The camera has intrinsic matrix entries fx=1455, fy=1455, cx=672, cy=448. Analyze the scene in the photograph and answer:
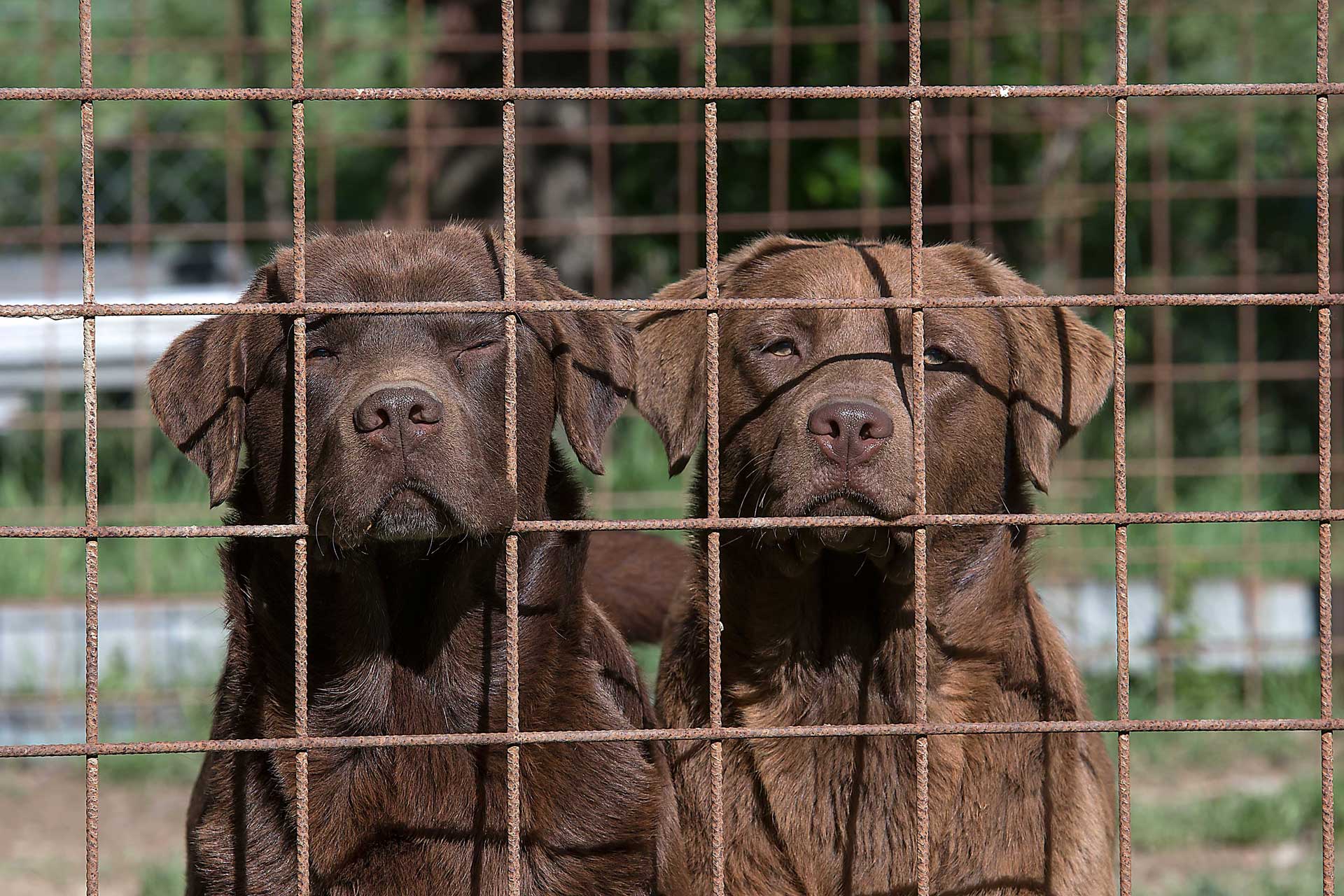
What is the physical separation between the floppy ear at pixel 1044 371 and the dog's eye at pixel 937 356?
21 centimetres

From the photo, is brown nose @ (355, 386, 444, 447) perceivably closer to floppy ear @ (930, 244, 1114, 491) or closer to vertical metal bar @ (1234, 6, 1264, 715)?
floppy ear @ (930, 244, 1114, 491)

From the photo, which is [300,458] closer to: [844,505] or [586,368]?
[586,368]

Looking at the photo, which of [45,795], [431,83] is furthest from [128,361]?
[45,795]

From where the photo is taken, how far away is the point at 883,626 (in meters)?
3.64

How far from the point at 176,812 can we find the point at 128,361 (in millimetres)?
5971

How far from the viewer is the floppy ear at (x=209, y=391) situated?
11.1 feet

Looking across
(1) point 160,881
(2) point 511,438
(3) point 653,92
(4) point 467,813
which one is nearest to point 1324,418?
(3) point 653,92

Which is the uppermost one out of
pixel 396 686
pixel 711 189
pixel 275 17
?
pixel 275 17

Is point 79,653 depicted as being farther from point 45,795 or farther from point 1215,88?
point 1215,88

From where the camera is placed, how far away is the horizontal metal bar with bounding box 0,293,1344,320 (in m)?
2.69

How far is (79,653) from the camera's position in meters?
7.21

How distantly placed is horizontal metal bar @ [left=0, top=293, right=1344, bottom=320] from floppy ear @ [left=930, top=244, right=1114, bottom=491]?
34.0 inches

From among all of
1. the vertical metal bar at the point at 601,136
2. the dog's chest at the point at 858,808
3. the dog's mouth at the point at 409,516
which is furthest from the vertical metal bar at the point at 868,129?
the dog's mouth at the point at 409,516

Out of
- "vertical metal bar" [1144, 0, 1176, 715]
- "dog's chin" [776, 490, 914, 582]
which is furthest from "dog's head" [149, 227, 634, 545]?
"vertical metal bar" [1144, 0, 1176, 715]
